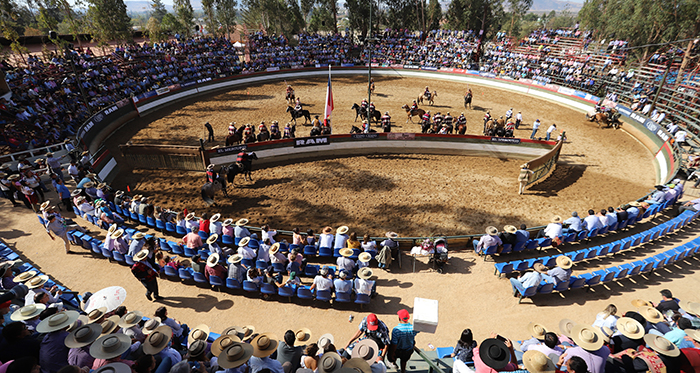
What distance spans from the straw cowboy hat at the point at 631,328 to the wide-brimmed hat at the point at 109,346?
9.52m

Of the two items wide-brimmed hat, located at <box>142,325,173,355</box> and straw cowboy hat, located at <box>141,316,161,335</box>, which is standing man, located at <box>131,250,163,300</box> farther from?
wide-brimmed hat, located at <box>142,325,173,355</box>

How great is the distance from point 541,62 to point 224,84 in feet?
133

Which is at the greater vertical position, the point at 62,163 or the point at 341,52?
the point at 341,52

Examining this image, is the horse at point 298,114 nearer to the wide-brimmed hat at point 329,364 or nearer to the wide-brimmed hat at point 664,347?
the wide-brimmed hat at point 329,364

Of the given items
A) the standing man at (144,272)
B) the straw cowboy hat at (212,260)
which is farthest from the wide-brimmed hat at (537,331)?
the standing man at (144,272)

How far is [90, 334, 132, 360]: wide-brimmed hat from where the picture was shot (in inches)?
209

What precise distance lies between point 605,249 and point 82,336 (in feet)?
50.3

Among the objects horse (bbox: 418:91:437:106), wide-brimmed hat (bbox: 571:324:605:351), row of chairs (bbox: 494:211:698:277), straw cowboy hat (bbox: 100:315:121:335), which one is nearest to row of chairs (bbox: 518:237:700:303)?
row of chairs (bbox: 494:211:698:277)

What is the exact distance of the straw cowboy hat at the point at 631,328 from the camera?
6.50 metres

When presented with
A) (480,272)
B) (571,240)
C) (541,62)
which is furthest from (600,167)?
(541,62)

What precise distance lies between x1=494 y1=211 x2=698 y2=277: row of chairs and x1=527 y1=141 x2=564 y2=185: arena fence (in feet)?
20.3

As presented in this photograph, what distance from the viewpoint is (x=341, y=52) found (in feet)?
157

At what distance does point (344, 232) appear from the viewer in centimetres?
1204

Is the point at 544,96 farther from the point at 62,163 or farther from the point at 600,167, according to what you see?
the point at 62,163
